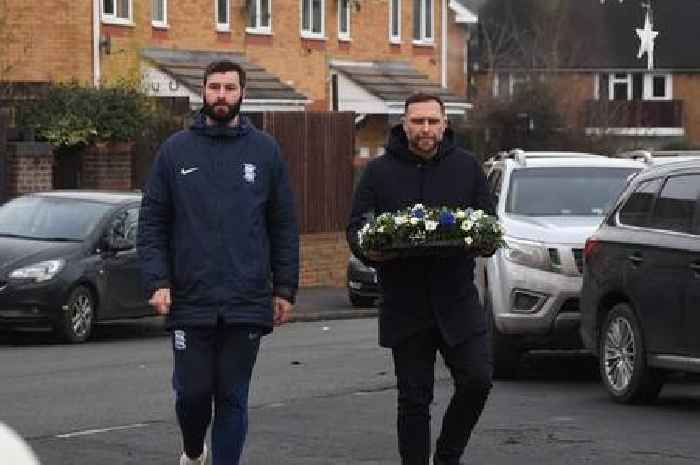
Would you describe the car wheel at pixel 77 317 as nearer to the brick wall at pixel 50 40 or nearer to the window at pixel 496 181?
the window at pixel 496 181

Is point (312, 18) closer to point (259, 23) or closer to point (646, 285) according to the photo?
point (259, 23)

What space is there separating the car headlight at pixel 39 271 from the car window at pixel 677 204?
8.29m

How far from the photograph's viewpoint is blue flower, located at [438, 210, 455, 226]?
9320mm

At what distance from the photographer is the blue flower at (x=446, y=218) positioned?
9320 millimetres

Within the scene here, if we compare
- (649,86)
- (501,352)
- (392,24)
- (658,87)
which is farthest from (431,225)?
(658,87)

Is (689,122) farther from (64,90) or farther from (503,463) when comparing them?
(503,463)

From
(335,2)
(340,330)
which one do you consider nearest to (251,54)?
(335,2)

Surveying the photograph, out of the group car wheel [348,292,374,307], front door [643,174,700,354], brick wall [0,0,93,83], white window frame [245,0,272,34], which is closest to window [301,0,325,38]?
white window frame [245,0,272,34]

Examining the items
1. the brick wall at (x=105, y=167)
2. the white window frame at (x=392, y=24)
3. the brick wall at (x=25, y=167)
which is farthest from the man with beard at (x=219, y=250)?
the white window frame at (x=392, y=24)

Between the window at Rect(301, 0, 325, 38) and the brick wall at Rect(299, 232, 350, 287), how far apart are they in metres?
15.2

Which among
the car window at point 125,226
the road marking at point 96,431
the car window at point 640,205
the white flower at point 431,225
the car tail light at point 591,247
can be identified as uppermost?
the white flower at point 431,225

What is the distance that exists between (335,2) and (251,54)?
166 inches

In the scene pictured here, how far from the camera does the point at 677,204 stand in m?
13.6

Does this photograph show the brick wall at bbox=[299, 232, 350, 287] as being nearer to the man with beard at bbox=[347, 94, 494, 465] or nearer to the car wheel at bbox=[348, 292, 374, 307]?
the car wheel at bbox=[348, 292, 374, 307]
